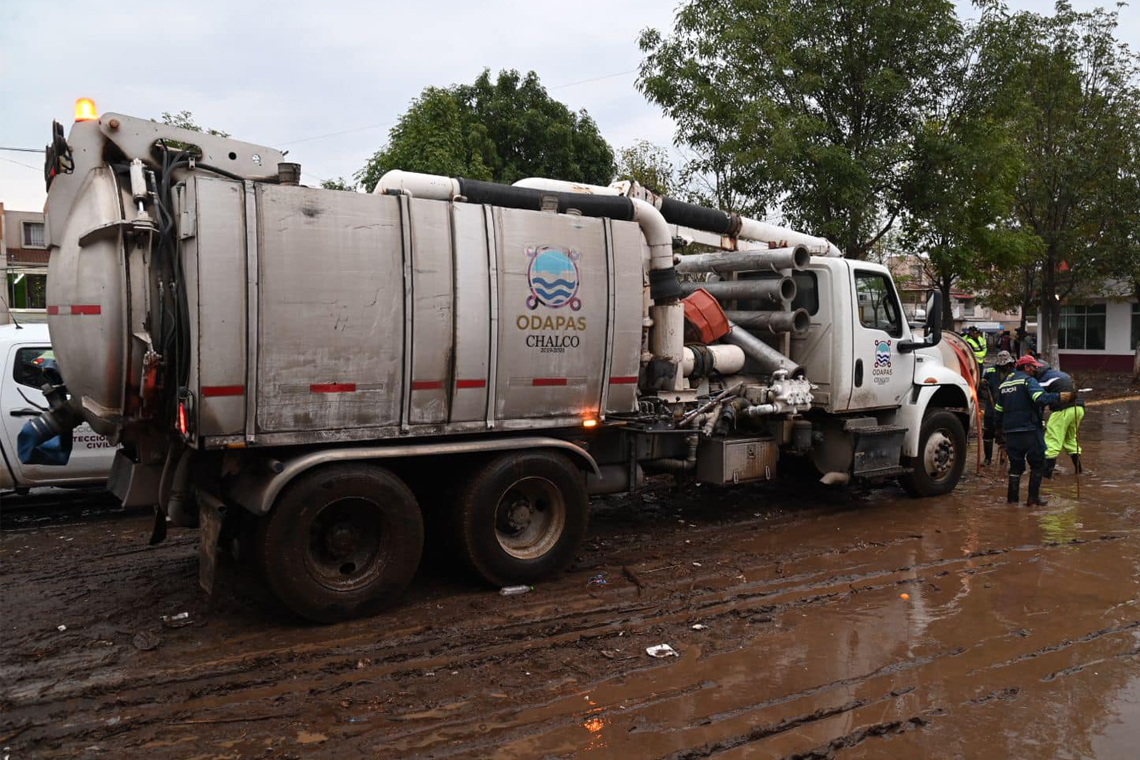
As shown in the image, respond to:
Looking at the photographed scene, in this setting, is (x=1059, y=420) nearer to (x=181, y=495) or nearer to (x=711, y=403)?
(x=711, y=403)

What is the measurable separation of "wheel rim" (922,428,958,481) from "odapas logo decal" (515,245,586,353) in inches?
196

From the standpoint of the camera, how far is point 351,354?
4.97 meters

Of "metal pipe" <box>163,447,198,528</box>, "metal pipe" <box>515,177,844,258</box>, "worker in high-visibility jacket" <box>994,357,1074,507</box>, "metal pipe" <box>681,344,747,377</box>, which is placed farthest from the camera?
"worker in high-visibility jacket" <box>994,357,1074,507</box>

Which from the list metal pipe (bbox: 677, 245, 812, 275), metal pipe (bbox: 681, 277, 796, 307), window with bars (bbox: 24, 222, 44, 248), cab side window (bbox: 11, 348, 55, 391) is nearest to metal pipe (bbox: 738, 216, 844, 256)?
metal pipe (bbox: 677, 245, 812, 275)

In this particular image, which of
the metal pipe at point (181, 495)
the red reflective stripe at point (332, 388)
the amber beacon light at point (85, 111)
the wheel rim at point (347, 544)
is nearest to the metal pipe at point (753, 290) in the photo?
the red reflective stripe at point (332, 388)

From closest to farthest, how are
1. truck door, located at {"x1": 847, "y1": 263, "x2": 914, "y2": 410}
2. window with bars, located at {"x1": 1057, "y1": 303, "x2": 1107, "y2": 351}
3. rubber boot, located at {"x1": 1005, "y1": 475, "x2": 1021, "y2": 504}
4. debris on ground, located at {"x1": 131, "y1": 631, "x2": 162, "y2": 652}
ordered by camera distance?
debris on ground, located at {"x1": 131, "y1": 631, "x2": 162, "y2": 652}, truck door, located at {"x1": 847, "y1": 263, "x2": 914, "y2": 410}, rubber boot, located at {"x1": 1005, "y1": 475, "x2": 1021, "y2": 504}, window with bars, located at {"x1": 1057, "y1": 303, "x2": 1107, "y2": 351}

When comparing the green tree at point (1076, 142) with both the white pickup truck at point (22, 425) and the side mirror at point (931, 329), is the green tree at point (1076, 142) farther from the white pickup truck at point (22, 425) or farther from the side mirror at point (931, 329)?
the white pickup truck at point (22, 425)

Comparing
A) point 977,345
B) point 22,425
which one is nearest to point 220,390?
point 22,425

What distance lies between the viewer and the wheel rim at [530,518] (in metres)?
5.76

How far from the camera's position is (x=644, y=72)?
542 inches

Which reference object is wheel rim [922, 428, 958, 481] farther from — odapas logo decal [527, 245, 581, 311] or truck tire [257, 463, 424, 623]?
truck tire [257, 463, 424, 623]

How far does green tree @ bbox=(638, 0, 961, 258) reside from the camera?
12492 mm

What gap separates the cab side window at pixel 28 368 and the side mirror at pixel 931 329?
8.43 m

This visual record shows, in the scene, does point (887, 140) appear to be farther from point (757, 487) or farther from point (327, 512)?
point (327, 512)
